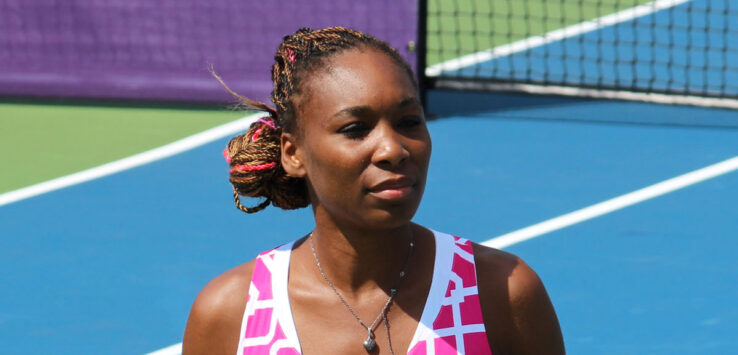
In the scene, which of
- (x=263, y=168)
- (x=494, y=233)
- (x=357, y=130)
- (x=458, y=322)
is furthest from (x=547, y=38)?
(x=357, y=130)

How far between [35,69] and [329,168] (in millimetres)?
7160

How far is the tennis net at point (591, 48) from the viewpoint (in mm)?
9258

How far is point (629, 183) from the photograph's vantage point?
7625 millimetres

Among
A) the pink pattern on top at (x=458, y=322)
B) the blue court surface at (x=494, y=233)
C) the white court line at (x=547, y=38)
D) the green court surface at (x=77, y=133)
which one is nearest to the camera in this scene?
the pink pattern on top at (x=458, y=322)

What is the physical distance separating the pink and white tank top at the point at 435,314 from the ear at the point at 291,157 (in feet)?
0.92

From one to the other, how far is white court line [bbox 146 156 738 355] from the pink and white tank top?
3.62 metres

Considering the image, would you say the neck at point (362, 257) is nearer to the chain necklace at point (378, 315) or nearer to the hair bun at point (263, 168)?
the chain necklace at point (378, 315)

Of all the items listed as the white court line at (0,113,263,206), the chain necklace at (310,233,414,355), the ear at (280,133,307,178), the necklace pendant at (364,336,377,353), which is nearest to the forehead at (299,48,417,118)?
the ear at (280,133,307,178)

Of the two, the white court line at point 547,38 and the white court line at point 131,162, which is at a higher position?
the white court line at point 547,38

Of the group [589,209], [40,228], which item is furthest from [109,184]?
[589,209]

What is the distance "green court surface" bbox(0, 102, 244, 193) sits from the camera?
27.1 ft

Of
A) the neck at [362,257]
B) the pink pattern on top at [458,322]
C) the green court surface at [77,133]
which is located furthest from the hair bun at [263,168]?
the green court surface at [77,133]

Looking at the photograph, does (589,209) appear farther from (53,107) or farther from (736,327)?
(53,107)

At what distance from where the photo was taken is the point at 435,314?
300 centimetres
